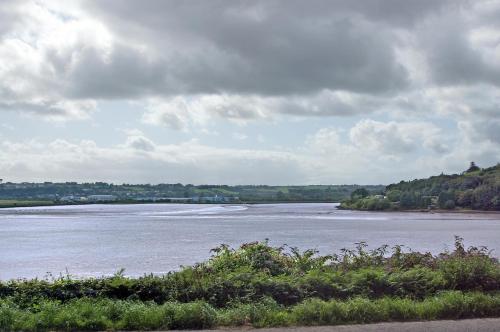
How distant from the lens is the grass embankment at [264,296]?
36.4 ft

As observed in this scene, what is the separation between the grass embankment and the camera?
437 inches

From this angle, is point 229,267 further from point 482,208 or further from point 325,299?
point 482,208

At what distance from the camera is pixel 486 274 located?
13.8 meters

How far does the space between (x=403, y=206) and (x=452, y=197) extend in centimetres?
1336

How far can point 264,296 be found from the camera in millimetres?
12625

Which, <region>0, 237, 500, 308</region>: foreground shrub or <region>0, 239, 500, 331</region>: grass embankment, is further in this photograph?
<region>0, 237, 500, 308</region>: foreground shrub

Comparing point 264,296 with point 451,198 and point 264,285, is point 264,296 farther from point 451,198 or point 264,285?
point 451,198

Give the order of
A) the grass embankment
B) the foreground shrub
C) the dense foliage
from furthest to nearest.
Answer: the dense foliage, the foreground shrub, the grass embankment

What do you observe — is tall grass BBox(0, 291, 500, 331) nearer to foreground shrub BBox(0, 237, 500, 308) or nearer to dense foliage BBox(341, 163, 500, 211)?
foreground shrub BBox(0, 237, 500, 308)

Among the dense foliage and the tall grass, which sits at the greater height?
the dense foliage

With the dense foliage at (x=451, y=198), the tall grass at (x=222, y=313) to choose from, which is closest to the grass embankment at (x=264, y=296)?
the tall grass at (x=222, y=313)

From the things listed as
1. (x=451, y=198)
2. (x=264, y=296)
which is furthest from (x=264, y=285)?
(x=451, y=198)

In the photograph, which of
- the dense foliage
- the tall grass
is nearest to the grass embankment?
the tall grass

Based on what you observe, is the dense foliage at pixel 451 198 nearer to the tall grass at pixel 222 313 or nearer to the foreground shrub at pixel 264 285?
the foreground shrub at pixel 264 285
